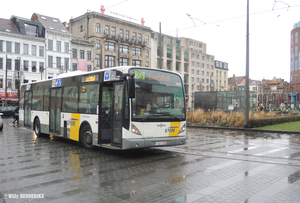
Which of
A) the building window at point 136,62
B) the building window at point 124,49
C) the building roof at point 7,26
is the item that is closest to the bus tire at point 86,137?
the building roof at point 7,26

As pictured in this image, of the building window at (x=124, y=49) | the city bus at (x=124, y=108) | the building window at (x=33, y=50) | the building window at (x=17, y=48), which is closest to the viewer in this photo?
the city bus at (x=124, y=108)

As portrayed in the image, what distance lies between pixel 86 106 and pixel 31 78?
46702 millimetres

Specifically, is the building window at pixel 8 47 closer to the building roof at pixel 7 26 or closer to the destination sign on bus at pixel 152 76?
the building roof at pixel 7 26

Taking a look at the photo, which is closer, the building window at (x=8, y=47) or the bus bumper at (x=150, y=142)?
the bus bumper at (x=150, y=142)

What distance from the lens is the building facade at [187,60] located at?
7931cm

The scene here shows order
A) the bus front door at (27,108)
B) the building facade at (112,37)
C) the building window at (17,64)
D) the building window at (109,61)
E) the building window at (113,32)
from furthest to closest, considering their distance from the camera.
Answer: the building window at (113,32), the building window at (109,61), the building facade at (112,37), the building window at (17,64), the bus front door at (27,108)

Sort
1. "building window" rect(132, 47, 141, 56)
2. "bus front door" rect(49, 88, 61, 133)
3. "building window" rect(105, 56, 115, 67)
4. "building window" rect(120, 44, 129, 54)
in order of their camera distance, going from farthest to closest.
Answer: "building window" rect(132, 47, 141, 56), "building window" rect(120, 44, 129, 54), "building window" rect(105, 56, 115, 67), "bus front door" rect(49, 88, 61, 133)

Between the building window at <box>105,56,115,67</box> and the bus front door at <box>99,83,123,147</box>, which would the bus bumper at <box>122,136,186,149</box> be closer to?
the bus front door at <box>99,83,123,147</box>

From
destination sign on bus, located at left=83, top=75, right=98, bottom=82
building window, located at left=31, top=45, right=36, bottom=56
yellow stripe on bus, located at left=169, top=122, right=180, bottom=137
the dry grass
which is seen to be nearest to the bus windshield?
yellow stripe on bus, located at left=169, top=122, right=180, bottom=137

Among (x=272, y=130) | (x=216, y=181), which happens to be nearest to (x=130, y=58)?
(x=272, y=130)

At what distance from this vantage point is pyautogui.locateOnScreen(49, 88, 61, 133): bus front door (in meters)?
13.5

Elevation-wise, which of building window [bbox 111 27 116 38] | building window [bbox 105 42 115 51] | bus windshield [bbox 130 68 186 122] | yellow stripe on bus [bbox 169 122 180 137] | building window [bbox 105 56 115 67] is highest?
building window [bbox 111 27 116 38]

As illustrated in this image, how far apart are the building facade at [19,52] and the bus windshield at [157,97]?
43881 millimetres

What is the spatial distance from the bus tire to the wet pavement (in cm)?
36
